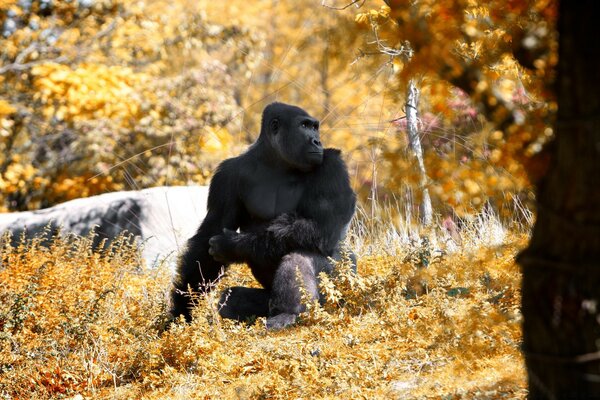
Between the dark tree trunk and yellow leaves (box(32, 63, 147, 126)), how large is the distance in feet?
30.3

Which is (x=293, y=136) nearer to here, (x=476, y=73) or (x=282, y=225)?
(x=282, y=225)

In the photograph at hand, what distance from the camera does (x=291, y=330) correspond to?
15.9 feet

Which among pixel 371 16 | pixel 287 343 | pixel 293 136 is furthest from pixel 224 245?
pixel 371 16

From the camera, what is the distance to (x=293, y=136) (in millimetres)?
5469

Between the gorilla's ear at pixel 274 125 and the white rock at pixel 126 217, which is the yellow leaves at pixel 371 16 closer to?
the gorilla's ear at pixel 274 125

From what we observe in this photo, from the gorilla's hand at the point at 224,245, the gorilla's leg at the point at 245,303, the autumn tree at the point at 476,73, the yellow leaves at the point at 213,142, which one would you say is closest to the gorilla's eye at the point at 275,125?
the gorilla's hand at the point at 224,245

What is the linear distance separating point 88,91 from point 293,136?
616 cm

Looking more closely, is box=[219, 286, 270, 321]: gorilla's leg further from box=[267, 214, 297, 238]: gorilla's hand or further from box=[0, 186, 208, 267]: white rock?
box=[0, 186, 208, 267]: white rock

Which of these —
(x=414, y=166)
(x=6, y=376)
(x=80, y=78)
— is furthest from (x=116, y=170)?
(x=414, y=166)

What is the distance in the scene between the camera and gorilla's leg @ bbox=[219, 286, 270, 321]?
5457mm

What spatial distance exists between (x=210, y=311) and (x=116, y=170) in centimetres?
775

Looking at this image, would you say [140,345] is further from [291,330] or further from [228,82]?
[228,82]

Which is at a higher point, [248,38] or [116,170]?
[248,38]

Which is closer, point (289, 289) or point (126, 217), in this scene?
point (289, 289)
